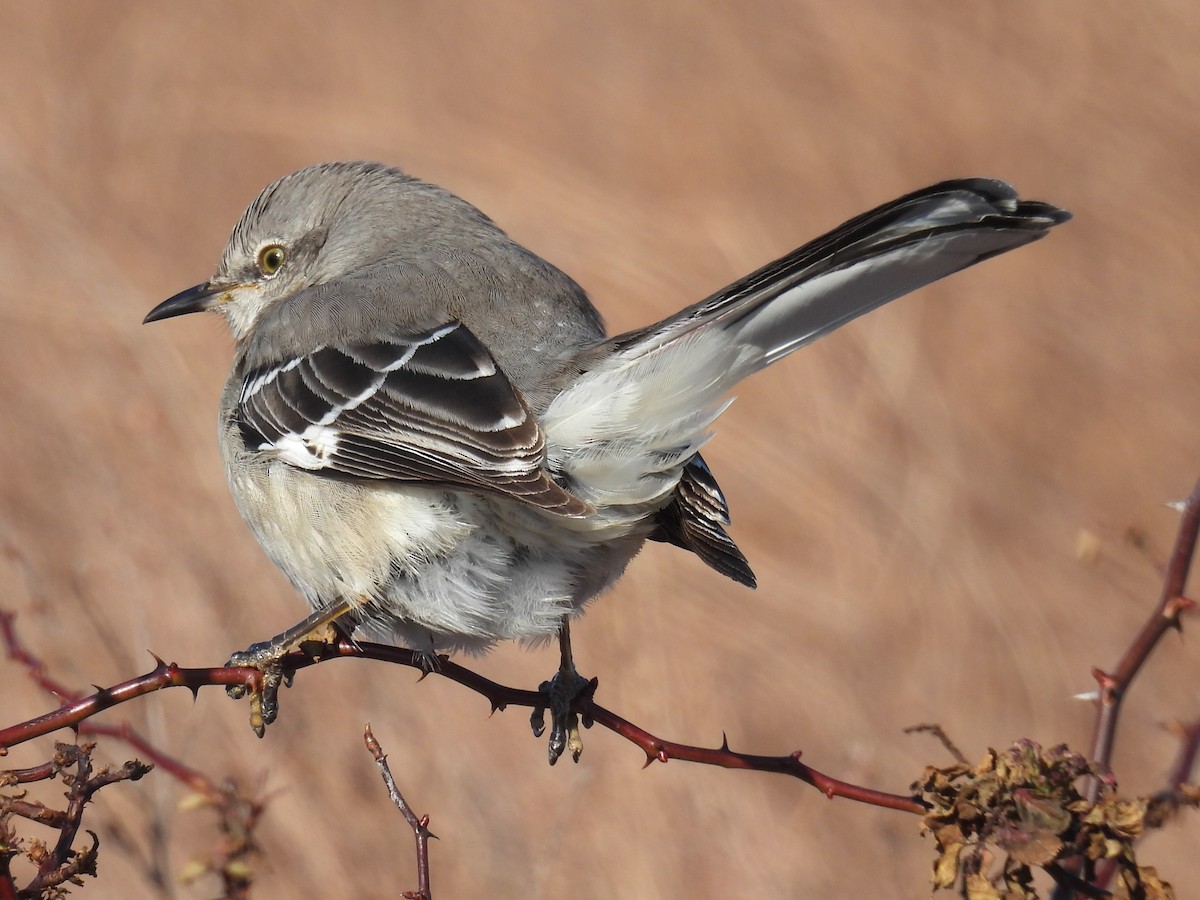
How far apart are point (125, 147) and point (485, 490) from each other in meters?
8.35

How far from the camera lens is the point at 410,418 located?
348cm

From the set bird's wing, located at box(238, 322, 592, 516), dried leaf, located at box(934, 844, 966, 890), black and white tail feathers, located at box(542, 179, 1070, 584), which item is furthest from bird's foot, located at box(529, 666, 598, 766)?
dried leaf, located at box(934, 844, 966, 890)

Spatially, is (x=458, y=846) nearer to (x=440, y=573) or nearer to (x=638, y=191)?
(x=440, y=573)

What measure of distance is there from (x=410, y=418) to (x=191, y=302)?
1709 millimetres

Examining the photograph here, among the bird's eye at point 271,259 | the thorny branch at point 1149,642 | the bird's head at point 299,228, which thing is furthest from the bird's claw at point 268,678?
the thorny branch at point 1149,642

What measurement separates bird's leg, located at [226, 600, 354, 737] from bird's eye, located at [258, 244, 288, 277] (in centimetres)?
151

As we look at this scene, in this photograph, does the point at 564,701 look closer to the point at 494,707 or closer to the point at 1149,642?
the point at 494,707

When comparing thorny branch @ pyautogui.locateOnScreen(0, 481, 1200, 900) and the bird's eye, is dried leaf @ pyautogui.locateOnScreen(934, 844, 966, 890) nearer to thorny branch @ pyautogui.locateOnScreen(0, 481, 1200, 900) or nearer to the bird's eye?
thorny branch @ pyautogui.locateOnScreen(0, 481, 1200, 900)

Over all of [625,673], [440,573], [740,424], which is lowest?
[625,673]

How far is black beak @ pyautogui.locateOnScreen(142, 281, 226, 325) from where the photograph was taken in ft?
15.9

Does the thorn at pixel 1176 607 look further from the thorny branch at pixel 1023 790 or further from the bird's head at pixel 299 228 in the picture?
the bird's head at pixel 299 228

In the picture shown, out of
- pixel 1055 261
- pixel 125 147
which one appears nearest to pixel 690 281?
pixel 1055 261

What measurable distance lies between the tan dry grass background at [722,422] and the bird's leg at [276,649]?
56 cm

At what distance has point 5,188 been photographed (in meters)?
8.21
